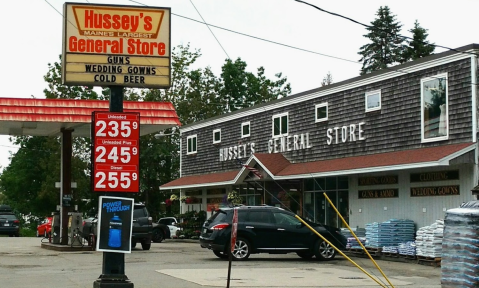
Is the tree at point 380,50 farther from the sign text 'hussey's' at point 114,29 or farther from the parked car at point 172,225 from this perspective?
the sign text 'hussey's' at point 114,29

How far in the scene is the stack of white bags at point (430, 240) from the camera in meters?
22.2

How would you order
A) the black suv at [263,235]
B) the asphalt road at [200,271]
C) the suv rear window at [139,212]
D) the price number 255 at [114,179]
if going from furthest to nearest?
1. the suv rear window at [139,212]
2. the black suv at [263,235]
3. the asphalt road at [200,271]
4. the price number 255 at [114,179]

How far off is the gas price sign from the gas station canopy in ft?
42.6

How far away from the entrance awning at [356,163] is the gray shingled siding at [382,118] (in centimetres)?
37

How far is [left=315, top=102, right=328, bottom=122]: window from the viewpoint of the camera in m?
30.1

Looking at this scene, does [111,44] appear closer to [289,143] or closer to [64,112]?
[64,112]

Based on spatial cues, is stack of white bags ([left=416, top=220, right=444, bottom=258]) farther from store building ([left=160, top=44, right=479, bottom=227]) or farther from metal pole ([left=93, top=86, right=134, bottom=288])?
metal pole ([left=93, top=86, right=134, bottom=288])

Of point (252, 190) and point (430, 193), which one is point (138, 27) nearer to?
point (430, 193)

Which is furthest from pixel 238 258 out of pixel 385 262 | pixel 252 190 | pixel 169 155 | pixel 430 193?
pixel 169 155

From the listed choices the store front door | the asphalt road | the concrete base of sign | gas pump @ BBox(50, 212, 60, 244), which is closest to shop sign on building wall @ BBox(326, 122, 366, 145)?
the store front door

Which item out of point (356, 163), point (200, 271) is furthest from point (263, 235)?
point (356, 163)

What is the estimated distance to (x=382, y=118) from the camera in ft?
87.9

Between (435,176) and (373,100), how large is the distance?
4248mm

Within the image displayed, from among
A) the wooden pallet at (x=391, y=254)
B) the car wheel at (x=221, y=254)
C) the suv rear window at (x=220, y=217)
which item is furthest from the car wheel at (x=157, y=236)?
the wooden pallet at (x=391, y=254)
